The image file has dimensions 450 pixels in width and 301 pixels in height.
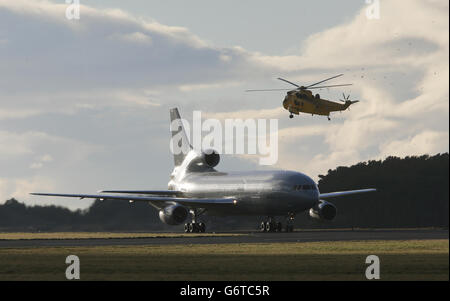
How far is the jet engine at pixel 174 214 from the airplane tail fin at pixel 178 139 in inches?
858

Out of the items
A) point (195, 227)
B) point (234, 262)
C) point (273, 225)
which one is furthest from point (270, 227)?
point (234, 262)

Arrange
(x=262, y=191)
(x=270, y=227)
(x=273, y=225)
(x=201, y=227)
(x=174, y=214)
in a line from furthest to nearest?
(x=201, y=227)
(x=174, y=214)
(x=270, y=227)
(x=273, y=225)
(x=262, y=191)

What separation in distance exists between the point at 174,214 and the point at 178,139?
1064 inches

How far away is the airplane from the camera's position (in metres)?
78.1

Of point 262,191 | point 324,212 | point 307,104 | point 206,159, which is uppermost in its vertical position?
point 206,159

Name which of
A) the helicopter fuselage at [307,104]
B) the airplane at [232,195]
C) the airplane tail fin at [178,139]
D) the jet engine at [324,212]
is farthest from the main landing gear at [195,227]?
the helicopter fuselage at [307,104]

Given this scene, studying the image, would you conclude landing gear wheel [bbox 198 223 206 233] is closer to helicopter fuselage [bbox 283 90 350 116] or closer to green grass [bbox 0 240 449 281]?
helicopter fuselage [bbox 283 90 350 116]

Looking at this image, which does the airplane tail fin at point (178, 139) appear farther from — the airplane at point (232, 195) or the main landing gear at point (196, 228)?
the main landing gear at point (196, 228)

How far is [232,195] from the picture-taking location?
8569cm

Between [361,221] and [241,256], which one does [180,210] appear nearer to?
[361,221]

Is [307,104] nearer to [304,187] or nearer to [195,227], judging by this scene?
[304,187]

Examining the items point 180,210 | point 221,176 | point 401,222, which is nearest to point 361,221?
point 401,222

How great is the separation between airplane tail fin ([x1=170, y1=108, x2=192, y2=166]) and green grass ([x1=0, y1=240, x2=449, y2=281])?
58441 mm
